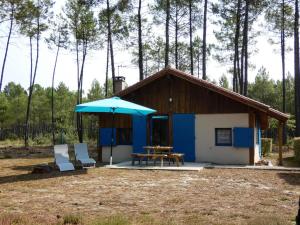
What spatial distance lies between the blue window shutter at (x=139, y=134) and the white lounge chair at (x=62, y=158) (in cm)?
389

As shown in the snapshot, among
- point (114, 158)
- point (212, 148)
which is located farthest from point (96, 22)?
point (212, 148)

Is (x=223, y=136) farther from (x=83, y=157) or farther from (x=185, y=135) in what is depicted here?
(x=83, y=157)

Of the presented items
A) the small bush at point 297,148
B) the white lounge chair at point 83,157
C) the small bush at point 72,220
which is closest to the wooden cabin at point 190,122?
the small bush at point 297,148

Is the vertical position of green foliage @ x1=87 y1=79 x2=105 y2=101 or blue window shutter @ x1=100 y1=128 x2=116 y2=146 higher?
green foliage @ x1=87 y1=79 x2=105 y2=101

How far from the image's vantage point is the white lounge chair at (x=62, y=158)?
13.8 meters

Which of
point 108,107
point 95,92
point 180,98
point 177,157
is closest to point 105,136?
point 180,98

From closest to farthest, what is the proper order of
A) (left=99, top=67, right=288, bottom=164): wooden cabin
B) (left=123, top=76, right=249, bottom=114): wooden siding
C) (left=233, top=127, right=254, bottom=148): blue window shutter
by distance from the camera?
(left=233, top=127, right=254, bottom=148): blue window shutter < (left=99, top=67, right=288, bottom=164): wooden cabin < (left=123, top=76, right=249, bottom=114): wooden siding

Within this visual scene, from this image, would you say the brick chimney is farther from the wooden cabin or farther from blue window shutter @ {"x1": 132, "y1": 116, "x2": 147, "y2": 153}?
blue window shutter @ {"x1": 132, "y1": 116, "x2": 147, "y2": 153}

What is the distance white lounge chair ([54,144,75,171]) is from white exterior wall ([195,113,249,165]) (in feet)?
18.1

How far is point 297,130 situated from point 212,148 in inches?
411

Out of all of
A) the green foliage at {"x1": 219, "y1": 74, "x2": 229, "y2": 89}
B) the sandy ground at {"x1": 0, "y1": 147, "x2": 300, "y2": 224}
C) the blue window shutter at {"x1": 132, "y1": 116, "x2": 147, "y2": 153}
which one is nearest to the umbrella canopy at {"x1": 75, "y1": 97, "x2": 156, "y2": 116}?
the sandy ground at {"x1": 0, "y1": 147, "x2": 300, "y2": 224}

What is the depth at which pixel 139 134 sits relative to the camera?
17.4 m

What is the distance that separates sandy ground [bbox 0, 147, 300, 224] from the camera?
721 cm

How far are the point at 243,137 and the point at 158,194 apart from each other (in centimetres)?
744
